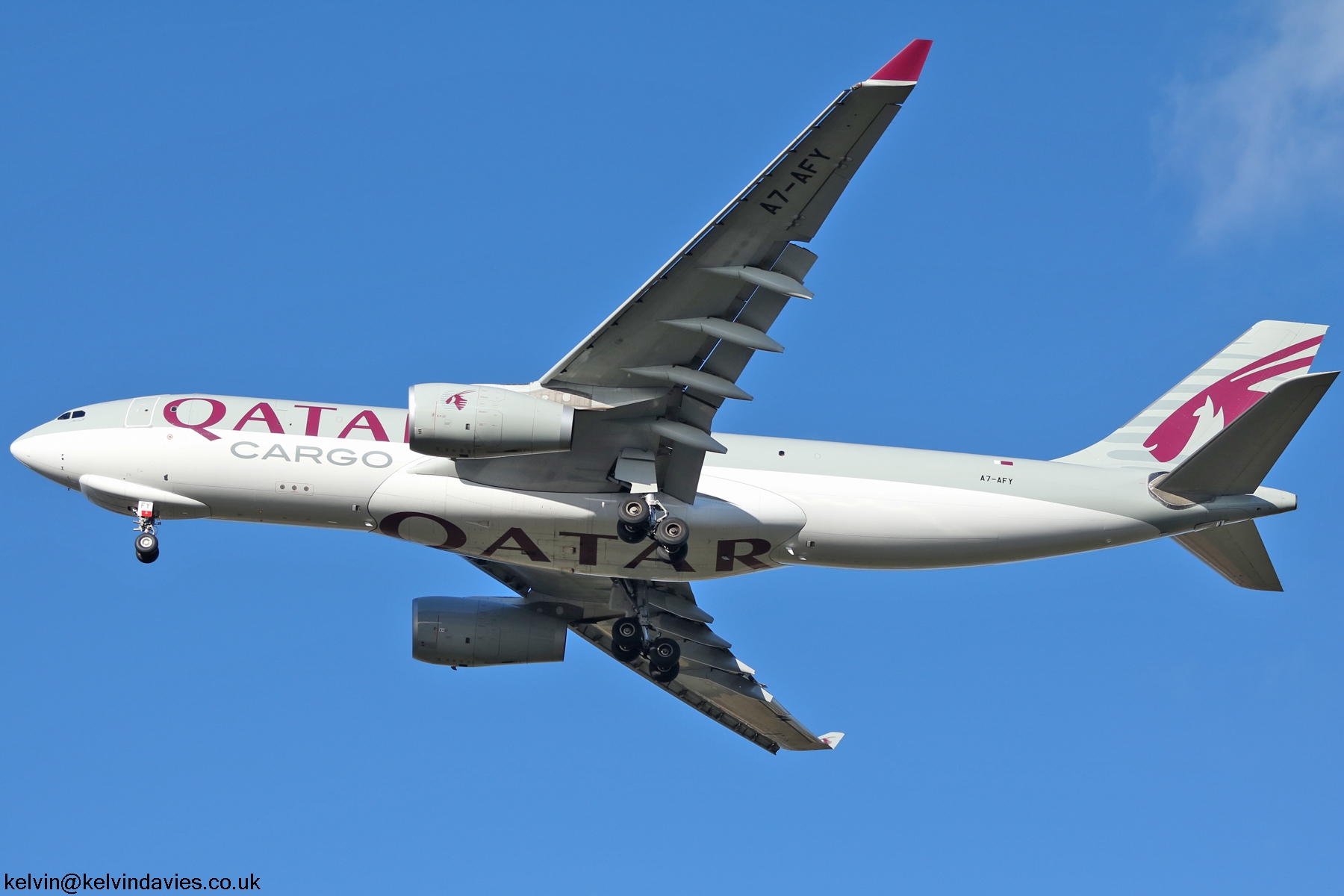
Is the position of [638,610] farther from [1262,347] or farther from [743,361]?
[1262,347]

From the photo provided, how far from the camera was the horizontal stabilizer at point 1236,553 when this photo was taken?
31688 millimetres

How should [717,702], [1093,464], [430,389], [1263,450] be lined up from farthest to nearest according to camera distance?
1. [717,702]
2. [1093,464]
3. [1263,450]
4. [430,389]

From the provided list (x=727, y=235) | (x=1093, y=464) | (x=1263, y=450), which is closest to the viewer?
(x=727, y=235)

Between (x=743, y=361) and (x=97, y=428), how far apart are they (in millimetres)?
14164

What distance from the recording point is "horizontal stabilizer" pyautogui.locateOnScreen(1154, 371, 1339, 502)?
2764 centimetres

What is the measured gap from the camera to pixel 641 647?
111 ft

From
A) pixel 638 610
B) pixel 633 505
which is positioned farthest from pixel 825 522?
pixel 638 610

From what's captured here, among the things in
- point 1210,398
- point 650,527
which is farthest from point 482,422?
point 1210,398

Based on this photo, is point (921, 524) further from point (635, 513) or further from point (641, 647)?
point (641, 647)

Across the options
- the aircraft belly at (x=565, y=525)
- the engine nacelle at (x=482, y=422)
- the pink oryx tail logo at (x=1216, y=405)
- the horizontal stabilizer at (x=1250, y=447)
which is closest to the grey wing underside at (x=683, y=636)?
the aircraft belly at (x=565, y=525)

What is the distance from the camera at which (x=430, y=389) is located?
1068 inches

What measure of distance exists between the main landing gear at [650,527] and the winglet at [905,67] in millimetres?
10187

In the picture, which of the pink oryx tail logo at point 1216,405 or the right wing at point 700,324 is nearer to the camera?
the right wing at point 700,324

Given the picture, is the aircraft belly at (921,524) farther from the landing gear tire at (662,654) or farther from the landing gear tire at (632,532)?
the landing gear tire at (662,654)
